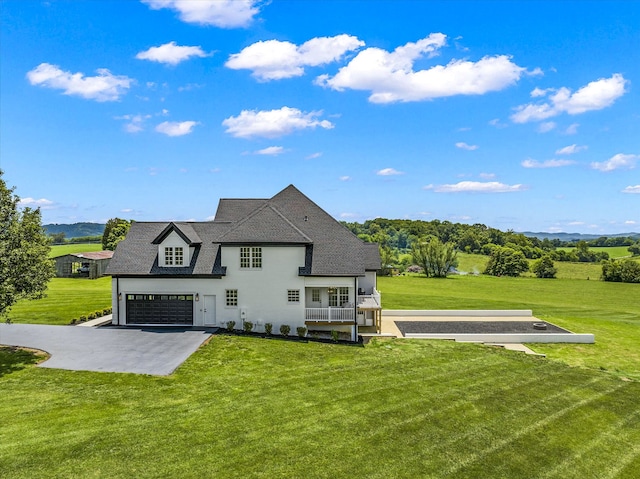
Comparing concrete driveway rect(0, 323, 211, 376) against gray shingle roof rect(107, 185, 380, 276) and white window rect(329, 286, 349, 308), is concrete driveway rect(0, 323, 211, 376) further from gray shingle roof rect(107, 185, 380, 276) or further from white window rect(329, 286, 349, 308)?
white window rect(329, 286, 349, 308)

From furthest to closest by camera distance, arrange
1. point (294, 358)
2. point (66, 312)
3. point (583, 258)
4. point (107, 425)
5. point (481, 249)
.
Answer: point (481, 249), point (583, 258), point (66, 312), point (294, 358), point (107, 425)

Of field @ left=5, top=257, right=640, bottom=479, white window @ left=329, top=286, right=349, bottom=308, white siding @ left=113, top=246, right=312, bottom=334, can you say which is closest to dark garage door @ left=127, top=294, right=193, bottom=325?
white siding @ left=113, top=246, right=312, bottom=334

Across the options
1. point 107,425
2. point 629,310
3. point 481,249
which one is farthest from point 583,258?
point 107,425

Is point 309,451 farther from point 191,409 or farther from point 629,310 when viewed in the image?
point 629,310

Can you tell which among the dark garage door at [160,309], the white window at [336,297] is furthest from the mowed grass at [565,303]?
the dark garage door at [160,309]

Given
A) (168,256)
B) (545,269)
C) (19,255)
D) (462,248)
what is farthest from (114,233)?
(462,248)

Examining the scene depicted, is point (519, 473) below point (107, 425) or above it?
below
